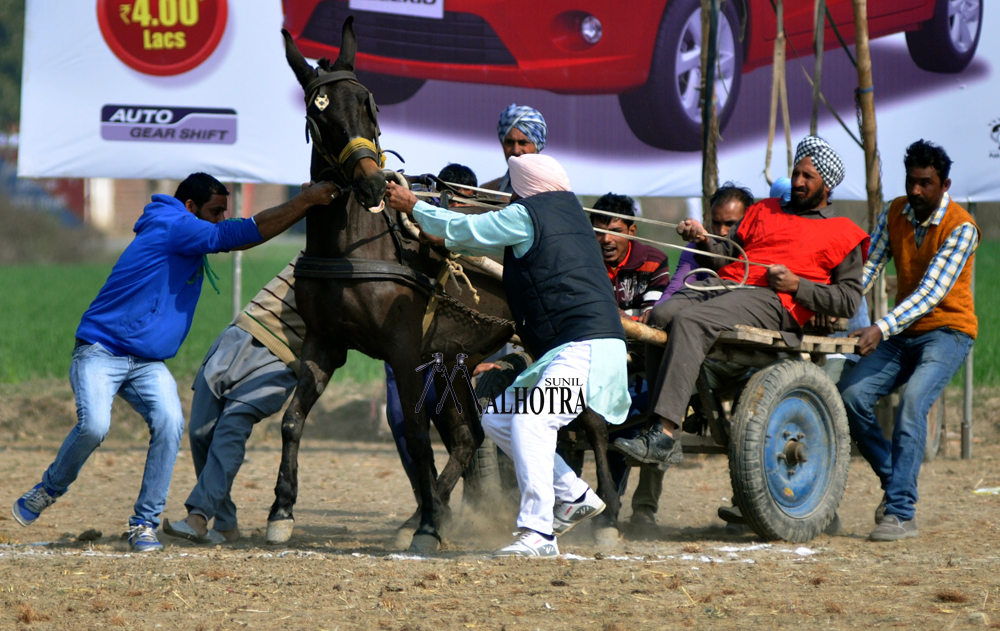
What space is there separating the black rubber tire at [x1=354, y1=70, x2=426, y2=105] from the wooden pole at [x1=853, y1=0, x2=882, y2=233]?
410cm

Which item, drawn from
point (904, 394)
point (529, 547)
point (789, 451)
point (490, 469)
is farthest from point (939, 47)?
point (529, 547)

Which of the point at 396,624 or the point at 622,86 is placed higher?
the point at 622,86

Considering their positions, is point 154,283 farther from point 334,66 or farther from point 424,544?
point 424,544

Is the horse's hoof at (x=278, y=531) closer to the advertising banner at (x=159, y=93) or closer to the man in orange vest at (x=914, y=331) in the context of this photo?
the man in orange vest at (x=914, y=331)

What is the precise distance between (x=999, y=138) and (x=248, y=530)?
730 cm

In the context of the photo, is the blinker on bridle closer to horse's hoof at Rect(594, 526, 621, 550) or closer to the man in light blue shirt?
the man in light blue shirt

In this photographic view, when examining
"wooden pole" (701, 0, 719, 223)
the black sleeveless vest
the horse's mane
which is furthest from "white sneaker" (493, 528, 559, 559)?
"wooden pole" (701, 0, 719, 223)

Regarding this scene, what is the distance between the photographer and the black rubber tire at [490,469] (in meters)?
6.48

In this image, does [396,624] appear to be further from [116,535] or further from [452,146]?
[452,146]

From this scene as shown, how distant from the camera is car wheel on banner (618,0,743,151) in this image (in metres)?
10.3

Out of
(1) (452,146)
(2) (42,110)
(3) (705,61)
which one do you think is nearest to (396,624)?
(3) (705,61)

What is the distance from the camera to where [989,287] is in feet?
54.5

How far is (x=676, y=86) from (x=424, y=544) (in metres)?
6.06

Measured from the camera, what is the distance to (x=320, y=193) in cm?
532
